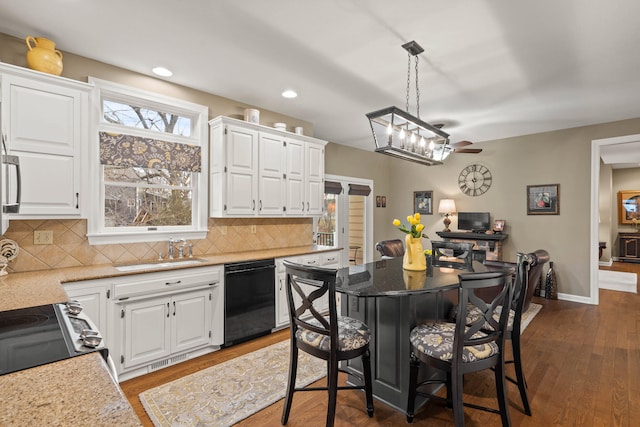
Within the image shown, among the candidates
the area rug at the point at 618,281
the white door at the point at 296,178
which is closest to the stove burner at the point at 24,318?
the white door at the point at 296,178

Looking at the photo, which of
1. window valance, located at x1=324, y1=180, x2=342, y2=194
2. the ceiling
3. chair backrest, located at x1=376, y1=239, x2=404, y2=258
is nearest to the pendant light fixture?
the ceiling

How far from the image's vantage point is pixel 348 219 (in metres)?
6.66

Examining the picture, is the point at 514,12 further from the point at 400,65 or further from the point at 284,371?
the point at 284,371

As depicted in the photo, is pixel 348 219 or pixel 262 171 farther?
pixel 348 219

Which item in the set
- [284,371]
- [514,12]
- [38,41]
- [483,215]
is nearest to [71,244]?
[38,41]

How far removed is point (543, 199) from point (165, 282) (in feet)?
19.1

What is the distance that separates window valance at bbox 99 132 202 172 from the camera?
3.01 metres

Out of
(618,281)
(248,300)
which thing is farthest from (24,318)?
(618,281)

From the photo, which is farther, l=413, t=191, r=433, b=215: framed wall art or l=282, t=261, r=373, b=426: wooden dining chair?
l=413, t=191, r=433, b=215: framed wall art

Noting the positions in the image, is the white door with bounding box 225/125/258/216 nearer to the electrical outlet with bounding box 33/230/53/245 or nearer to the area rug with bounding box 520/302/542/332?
the electrical outlet with bounding box 33/230/53/245

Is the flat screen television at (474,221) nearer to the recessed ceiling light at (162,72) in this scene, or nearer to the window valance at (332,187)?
the window valance at (332,187)

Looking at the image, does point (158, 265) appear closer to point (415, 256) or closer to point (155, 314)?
point (155, 314)

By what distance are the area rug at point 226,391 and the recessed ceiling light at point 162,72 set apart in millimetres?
2847

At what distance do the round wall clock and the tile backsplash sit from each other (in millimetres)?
3809
